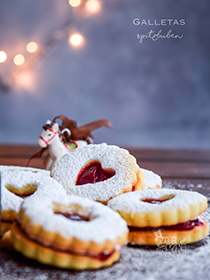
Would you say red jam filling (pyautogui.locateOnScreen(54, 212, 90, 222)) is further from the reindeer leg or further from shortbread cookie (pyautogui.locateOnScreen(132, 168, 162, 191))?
the reindeer leg

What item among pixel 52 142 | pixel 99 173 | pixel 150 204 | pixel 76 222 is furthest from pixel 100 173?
pixel 52 142

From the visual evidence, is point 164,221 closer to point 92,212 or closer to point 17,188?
point 92,212

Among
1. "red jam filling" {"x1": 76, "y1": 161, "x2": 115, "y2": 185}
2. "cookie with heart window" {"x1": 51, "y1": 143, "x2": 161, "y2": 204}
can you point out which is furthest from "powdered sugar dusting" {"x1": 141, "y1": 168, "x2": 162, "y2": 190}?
"red jam filling" {"x1": 76, "y1": 161, "x2": 115, "y2": 185}

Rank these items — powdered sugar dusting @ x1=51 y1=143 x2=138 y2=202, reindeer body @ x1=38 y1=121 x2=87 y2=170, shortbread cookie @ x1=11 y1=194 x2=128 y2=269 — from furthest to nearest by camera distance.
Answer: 1. reindeer body @ x1=38 y1=121 x2=87 y2=170
2. powdered sugar dusting @ x1=51 y1=143 x2=138 y2=202
3. shortbread cookie @ x1=11 y1=194 x2=128 y2=269

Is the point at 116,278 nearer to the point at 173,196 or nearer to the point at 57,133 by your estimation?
the point at 173,196

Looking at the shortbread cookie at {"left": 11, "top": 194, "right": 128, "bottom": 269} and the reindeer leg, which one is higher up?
the shortbread cookie at {"left": 11, "top": 194, "right": 128, "bottom": 269}

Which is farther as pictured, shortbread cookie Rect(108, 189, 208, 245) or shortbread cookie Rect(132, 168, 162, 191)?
→ shortbread cookie Rect(132, 168, 162, 191)
